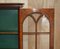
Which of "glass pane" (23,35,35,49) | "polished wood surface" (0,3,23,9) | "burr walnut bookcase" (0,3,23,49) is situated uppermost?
"polished wood surface" (0,3,23,9)

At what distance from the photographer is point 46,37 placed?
89.1 inches

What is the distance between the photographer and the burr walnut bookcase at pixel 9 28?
6.42ft

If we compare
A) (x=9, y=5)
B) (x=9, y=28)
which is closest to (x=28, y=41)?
(x=9, y=28)

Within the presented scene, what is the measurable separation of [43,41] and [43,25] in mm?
246

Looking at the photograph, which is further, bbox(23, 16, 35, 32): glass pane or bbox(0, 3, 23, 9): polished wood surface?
bbox(23, 16, 35, 32): glass pane

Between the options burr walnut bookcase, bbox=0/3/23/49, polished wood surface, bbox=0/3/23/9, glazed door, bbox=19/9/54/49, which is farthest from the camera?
glazed door, bbox=19/9/54/49

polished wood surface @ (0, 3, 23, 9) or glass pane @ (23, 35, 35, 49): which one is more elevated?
polished wood surface @ (0, 3, 23, 9)

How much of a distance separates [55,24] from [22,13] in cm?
57

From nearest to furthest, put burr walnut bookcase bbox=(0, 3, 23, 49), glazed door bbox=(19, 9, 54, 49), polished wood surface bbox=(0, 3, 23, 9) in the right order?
polished wood surface bbox=(0, 3, 23, 9), burr walnut bookcase bbox=(0, 3, 23, 49), glazed door bbox=(19, 9, 54, 49)

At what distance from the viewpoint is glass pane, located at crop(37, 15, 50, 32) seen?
2.22 m

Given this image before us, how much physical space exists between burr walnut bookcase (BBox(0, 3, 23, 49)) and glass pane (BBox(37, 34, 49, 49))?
42cm

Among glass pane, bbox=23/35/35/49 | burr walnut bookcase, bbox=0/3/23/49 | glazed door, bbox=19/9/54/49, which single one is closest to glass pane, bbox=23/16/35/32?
glazed door, bbox=19/9/54/49

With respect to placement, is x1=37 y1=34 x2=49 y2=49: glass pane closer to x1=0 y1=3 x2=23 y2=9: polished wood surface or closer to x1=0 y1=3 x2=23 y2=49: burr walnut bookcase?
x1=0 y1=3 x2=23 y2=49: burr walnut bookcase

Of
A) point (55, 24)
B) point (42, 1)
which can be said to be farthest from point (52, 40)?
point (42, 1)
